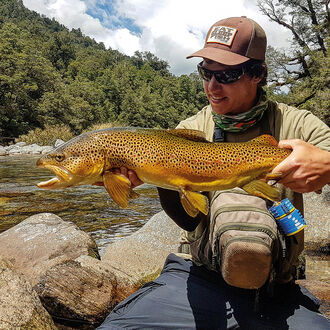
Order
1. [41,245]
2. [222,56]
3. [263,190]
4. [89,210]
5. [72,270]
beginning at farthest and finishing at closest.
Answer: [89,210] < [41,245] < [72,270] < [222,56] < [263,190]

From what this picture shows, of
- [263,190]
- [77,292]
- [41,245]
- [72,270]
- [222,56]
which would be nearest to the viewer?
[263,190]

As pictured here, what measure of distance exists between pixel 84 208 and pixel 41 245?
190 inches

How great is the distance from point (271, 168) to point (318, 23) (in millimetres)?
31108

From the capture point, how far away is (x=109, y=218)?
27.8 ft

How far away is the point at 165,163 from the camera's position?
233 cm

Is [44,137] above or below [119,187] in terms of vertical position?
below

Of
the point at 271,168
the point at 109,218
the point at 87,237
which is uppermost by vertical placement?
the point at 271,168

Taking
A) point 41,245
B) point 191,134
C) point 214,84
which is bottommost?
point 41,245

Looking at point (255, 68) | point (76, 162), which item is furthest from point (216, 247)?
point (255, 68)

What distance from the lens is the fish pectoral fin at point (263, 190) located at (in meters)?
2.24

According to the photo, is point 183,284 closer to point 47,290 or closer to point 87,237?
point 47,290

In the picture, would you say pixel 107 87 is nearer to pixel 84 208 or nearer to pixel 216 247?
pixel 84 208

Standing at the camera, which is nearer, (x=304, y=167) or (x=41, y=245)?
(x=304, y=167)

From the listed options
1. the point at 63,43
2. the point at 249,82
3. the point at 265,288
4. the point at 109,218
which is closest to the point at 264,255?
the point at 265,288
